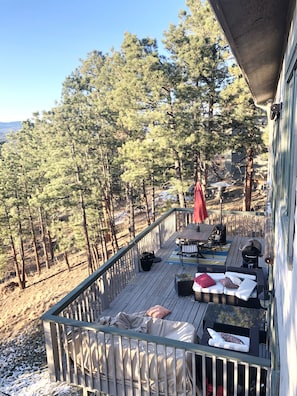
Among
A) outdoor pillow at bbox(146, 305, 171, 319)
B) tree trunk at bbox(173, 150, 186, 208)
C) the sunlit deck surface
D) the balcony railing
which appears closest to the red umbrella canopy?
the sunlit deck surface

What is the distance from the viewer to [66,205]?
19.0m

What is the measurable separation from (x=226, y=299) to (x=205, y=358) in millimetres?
2125

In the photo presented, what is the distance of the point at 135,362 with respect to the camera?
3.88 metres

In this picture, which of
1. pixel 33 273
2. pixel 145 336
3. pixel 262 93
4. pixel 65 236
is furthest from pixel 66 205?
pixel 145 336

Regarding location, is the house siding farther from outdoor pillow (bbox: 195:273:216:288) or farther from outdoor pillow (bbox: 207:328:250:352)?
outdoor pillow (bbox: 195:273:216:288)

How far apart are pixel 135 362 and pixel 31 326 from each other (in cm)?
1475

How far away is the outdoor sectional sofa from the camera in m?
5.32

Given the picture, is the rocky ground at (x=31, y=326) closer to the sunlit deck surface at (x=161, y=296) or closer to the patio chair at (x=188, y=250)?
the sunlit deck surface at (x=161, y=296)

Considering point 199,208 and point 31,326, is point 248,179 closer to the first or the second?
point 199,208

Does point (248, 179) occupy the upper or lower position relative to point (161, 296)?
upper

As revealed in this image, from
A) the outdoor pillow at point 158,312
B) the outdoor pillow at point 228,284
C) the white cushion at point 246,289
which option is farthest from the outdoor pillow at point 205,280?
the outdoor pillow at point 158,312

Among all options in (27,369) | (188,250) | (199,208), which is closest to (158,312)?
(188,250)

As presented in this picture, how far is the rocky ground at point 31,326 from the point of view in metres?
11.9

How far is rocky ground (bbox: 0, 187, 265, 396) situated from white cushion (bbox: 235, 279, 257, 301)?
9.19 metres
